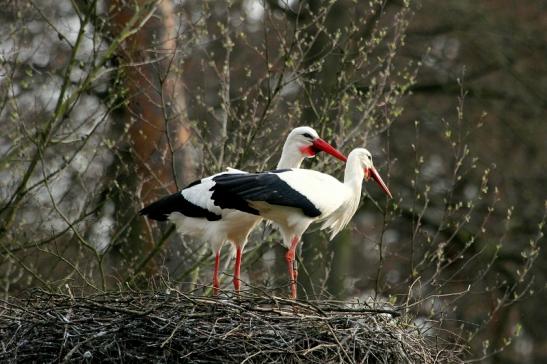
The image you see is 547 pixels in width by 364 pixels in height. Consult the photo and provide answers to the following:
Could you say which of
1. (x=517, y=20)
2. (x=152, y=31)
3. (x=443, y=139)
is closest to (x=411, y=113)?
(x=443, y=139)

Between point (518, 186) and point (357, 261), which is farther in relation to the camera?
point (357, 261)

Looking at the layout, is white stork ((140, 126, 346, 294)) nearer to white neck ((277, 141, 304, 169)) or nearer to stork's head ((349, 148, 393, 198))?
white neck ((277, 141, 304, 169))

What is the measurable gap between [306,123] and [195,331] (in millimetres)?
6329

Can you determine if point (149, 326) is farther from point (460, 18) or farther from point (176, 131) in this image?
point (460, 18)

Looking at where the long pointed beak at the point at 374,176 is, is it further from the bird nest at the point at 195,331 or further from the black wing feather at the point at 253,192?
the bird nest at the point at 195,331

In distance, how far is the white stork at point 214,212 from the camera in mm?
11453

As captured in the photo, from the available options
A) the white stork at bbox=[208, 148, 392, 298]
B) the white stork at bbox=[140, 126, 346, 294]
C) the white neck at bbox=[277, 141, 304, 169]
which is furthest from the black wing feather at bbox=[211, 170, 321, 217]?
the white neck at bbox=[277, 141, 304, 169]

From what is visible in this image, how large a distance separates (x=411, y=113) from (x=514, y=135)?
4.48 feet

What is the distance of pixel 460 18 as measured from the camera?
1698 centimetres

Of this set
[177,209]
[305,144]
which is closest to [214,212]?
[177,209]

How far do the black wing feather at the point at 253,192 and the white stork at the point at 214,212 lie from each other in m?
0.73

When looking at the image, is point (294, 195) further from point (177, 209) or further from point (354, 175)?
point (177, 209)

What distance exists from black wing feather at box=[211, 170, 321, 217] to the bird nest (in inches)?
37.2

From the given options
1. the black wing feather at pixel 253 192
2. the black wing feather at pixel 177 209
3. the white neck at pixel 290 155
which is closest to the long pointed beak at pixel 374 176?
the white neck at pixel 290 155
